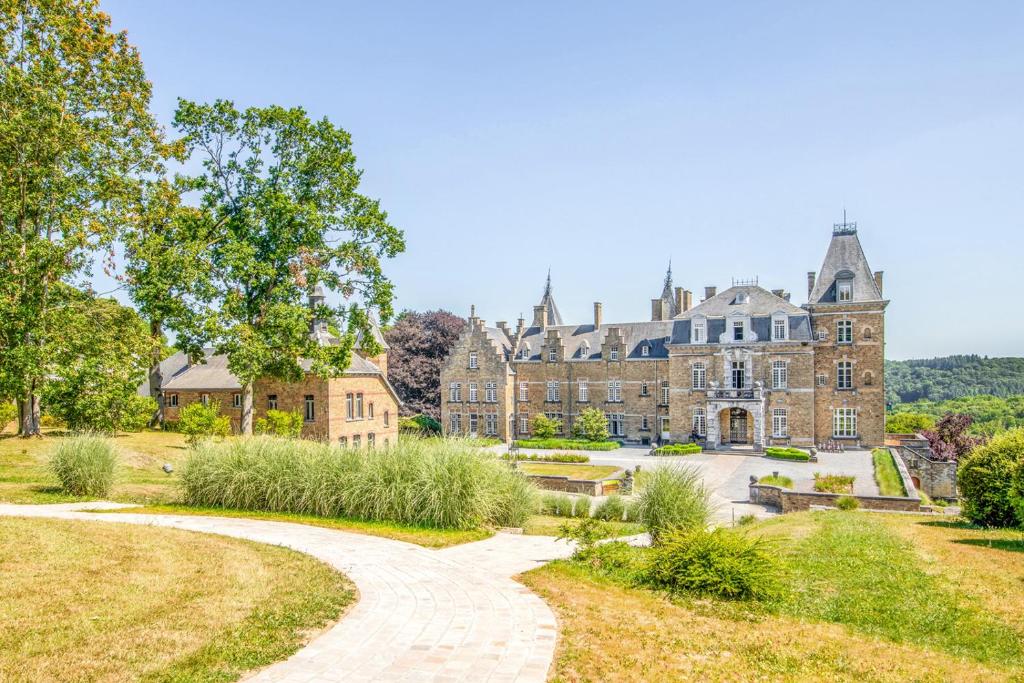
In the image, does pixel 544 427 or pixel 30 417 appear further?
pixel 544 427

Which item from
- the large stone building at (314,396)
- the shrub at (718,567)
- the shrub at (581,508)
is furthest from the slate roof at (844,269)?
the shrub at (718,567)

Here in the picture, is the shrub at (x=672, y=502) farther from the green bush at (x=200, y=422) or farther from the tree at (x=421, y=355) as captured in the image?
the tree at (x=421, y=355)

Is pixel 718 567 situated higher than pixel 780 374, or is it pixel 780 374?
pixel 780 374

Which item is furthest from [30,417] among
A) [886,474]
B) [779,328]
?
[779,328]

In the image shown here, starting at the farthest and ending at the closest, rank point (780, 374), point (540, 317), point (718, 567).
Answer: point (540, 317) < point (780, 374) < point (718, 567)

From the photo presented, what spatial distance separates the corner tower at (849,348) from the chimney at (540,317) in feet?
63.1

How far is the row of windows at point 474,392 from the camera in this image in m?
47.9

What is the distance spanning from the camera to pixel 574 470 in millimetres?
30906

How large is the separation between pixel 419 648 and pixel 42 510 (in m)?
11.4

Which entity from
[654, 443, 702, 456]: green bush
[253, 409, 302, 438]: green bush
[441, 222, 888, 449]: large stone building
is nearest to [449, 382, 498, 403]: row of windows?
[441, 222, 888, 449]: large stone building

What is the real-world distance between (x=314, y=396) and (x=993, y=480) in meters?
27.4

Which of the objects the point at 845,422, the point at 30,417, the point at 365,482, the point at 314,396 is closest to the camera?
the point at 365,482

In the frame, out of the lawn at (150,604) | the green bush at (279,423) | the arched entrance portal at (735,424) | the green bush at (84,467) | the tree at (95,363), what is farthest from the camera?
the arched entrance portal at (735,424)

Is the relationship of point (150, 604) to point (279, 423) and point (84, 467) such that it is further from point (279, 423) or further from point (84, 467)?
point (279, 423)
